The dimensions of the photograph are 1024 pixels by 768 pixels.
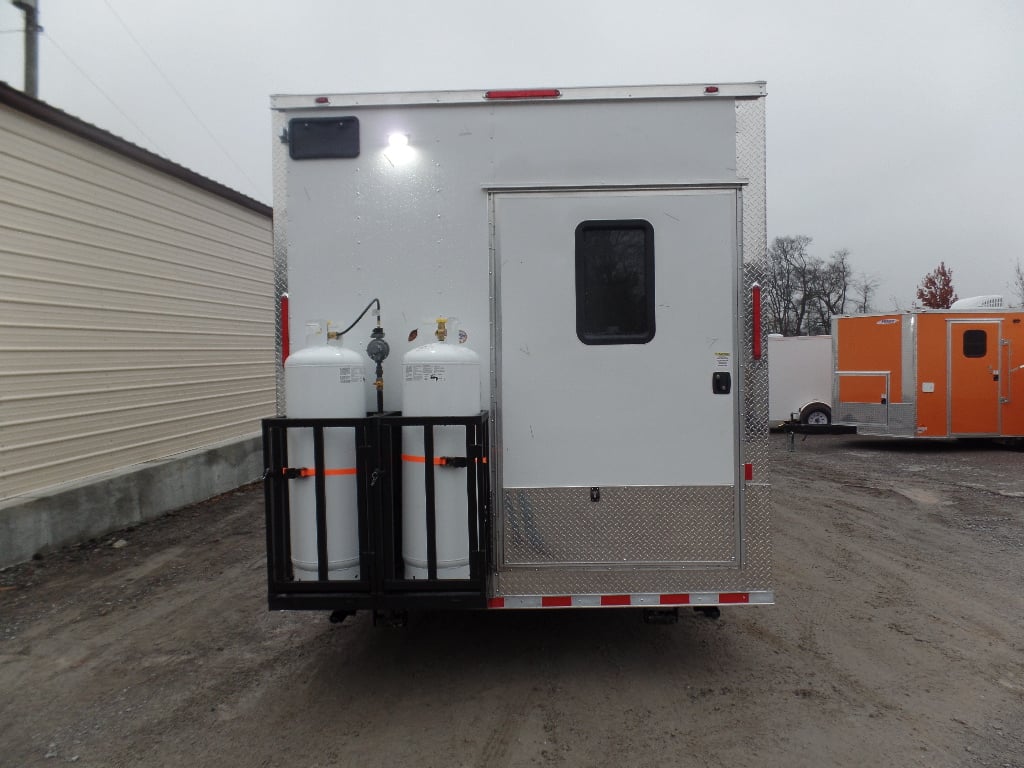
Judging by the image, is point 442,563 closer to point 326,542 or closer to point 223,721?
point 326,542

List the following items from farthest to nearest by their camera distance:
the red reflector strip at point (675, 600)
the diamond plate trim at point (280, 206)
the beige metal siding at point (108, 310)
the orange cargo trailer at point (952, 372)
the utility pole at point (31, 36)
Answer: the orange cargo trailer at point (952, 372) → the utility pole at point (31, 36) → the beige metal siding at point (108, 310) → the diamond plate trim at point (280, 206) → the red reflector strip at point (675, 600)

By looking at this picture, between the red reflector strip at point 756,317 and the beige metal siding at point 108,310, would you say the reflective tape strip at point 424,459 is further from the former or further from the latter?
the beige metal siding at point 108,310

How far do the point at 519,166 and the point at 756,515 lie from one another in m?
2.24

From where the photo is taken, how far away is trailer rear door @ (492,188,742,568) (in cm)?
351

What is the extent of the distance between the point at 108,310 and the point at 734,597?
701cm

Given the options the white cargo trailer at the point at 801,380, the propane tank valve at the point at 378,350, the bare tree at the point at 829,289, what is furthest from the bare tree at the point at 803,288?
the propane tank valve at the point at 378,350

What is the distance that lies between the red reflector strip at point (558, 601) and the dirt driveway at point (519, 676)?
498mm

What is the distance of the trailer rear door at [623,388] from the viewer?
3.51 meters

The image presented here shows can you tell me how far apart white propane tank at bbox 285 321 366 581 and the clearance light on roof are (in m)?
1.60

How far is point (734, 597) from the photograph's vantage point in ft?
11.5

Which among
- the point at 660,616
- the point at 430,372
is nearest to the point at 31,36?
the point at 430,372

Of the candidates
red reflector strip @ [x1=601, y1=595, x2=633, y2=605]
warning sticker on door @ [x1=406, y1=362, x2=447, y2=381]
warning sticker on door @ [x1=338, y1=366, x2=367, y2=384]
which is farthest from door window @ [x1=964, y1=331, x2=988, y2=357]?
warning sticker on door @ [x1=338, y1=366, x2=367, y2=384]

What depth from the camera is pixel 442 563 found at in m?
3.29

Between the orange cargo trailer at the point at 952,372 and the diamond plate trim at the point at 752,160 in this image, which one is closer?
the diamond plate trim at the point at 752,160
